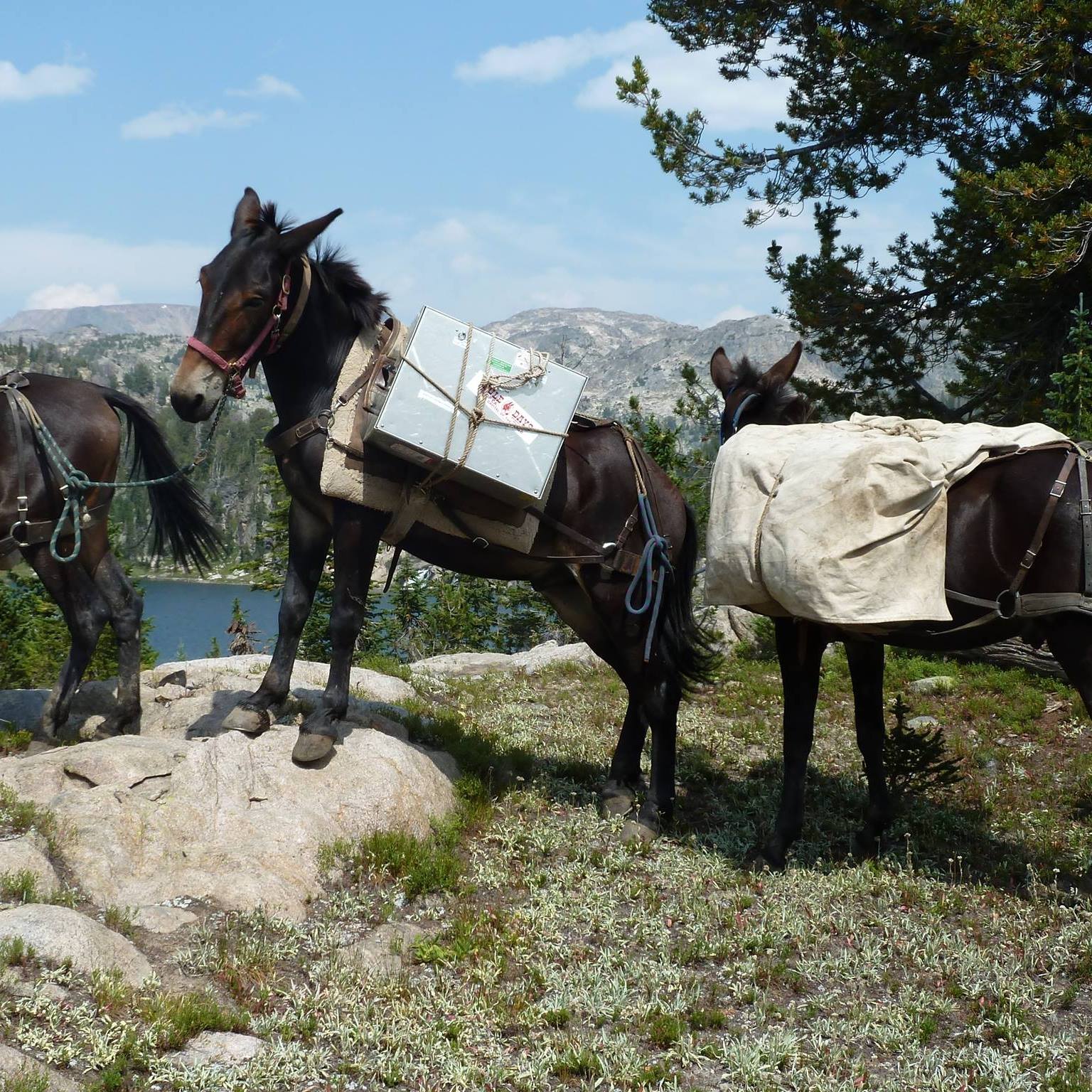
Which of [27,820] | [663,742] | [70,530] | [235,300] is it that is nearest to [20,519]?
[70,530]

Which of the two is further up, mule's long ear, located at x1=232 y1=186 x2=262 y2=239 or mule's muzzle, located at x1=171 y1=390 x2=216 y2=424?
mule's long ear, located at x1=232 y1=186 x2=262 y2=239

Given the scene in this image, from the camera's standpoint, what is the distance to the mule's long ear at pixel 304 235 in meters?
6.13

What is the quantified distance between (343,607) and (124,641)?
218 centimetres

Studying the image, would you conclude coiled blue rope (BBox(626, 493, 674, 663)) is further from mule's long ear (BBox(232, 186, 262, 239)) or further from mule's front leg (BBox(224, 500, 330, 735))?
mule's long ear (BBox(232, 186, 262, 239))

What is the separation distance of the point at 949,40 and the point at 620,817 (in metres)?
10.0

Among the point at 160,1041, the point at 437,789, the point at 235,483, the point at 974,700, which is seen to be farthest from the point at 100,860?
the point at 235,483

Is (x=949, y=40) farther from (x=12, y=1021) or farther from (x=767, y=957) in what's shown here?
(x=12, y=1021)

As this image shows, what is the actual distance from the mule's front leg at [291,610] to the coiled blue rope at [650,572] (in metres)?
2.15

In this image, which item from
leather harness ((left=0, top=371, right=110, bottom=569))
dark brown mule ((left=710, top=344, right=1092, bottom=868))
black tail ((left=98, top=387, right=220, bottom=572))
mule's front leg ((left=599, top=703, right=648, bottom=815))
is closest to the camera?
dark brown mule ((left=710, top=344, right=1092, bottom=868))

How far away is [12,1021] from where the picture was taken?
4020mm

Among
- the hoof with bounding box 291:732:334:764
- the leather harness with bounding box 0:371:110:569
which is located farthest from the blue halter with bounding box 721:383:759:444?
the leather harness with bounding box 0:371:110:569

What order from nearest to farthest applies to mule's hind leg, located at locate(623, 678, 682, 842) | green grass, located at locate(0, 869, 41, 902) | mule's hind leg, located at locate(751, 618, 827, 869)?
green grass, located at locate(0, 869, 41, 902) < mule's hind leg, located at locate(751, 618, 827, 869) < mule's hind leg, located at locate(623, 678, 682, 842)

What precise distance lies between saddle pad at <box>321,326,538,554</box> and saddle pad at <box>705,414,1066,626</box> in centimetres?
147

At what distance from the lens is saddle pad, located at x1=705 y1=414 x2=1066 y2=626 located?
5.59 meters
